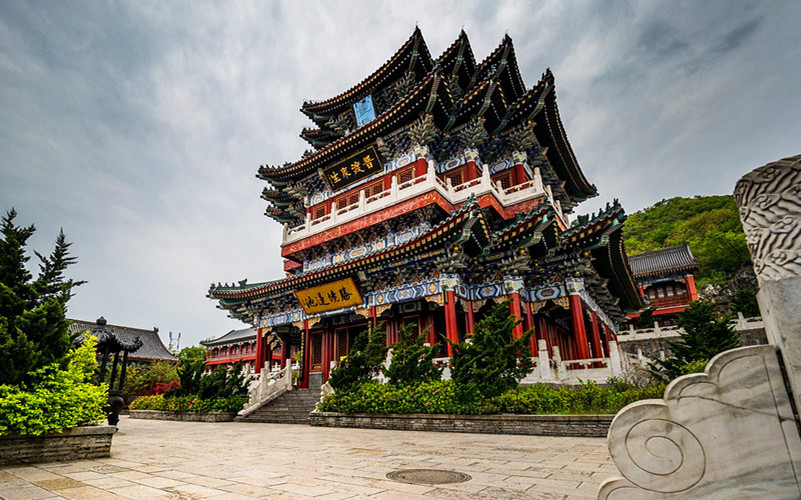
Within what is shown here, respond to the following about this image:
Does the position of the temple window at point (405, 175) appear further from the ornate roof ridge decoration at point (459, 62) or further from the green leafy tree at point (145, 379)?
the green leafy tree at point (145, 379)

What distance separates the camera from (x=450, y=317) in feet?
44.0

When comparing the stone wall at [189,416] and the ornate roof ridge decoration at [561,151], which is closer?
the stone wall at [189,416]

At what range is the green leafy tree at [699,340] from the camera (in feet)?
32.1

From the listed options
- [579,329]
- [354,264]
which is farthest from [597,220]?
[354,264]

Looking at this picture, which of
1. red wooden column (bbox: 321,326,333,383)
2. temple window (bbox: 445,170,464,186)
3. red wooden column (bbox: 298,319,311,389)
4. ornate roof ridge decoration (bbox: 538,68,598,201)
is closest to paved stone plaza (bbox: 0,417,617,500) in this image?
red wooden column (bbox: 298,319,311,389)

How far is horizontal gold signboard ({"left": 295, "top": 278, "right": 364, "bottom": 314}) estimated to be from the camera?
1574 cm

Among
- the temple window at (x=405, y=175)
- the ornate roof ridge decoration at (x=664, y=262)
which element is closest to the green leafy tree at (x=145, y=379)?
the temple window at (x=405, y=175)

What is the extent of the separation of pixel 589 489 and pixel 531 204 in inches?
565

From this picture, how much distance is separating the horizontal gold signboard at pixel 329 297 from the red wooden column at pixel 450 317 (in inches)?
145

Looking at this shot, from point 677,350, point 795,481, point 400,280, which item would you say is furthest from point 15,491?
point 677,350

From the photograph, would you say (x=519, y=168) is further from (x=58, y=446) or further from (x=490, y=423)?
(x=58, y=446)

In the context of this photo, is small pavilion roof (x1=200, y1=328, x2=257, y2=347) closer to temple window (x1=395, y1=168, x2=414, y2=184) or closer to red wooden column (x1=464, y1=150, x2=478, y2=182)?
temple window (x1=395, y1=168, x2=414, y2=184)

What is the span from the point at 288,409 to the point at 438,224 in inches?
329

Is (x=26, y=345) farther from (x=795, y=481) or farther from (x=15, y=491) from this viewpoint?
(x=795, y=481)
